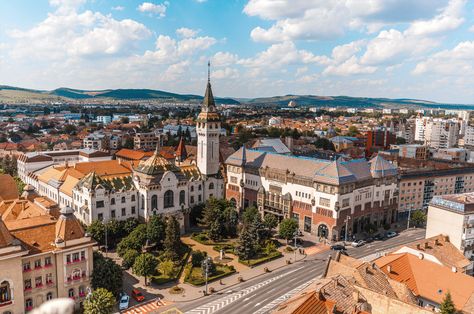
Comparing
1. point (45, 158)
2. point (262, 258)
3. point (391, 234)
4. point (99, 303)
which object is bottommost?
point (391, 234)

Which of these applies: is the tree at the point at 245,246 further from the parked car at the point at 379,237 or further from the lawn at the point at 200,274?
the parked car at the point at 379,237

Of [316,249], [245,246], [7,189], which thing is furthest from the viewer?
[7,189]

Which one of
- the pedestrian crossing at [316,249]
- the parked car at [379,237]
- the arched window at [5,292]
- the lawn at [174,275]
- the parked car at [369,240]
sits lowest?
the pedestrian crossing at [316,249]

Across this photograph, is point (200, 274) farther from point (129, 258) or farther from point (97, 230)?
point (97, 230)

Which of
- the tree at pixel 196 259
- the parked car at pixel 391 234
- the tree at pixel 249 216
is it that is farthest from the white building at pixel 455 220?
the tree at pixel 196 259

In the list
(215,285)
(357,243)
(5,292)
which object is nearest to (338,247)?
(357,243)

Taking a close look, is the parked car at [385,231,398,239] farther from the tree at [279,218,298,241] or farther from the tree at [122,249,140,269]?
the tree at [122,249,140,269]
